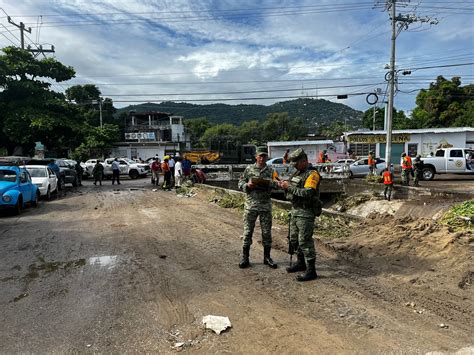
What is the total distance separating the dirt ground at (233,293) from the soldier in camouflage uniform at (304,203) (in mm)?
371

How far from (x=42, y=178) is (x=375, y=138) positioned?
3099 centimetres

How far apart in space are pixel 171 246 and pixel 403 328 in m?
4.94

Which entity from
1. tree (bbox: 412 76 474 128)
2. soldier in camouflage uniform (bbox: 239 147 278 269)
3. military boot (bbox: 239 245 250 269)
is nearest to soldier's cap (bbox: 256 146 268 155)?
soldier in camouflage uniform (bbox: 239 147 278 269)

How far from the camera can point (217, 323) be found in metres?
4.08

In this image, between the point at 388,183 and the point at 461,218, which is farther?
the point at 388,183

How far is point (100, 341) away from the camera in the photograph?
3764mm

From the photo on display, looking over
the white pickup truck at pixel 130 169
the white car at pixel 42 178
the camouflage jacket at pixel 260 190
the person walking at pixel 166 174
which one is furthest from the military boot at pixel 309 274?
the white pickup truck at pixel 130 169

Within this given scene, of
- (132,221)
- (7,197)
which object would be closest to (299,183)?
(132,221)

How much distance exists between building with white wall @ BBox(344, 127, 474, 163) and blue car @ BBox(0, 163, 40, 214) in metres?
31.1

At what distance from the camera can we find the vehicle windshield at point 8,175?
12.7 metres

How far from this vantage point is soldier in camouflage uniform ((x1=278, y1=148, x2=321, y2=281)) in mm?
5305

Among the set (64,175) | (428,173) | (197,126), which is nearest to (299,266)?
(64,175)

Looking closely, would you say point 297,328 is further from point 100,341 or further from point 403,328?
point 100,341

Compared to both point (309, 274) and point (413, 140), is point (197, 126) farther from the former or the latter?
point (309, 274)
